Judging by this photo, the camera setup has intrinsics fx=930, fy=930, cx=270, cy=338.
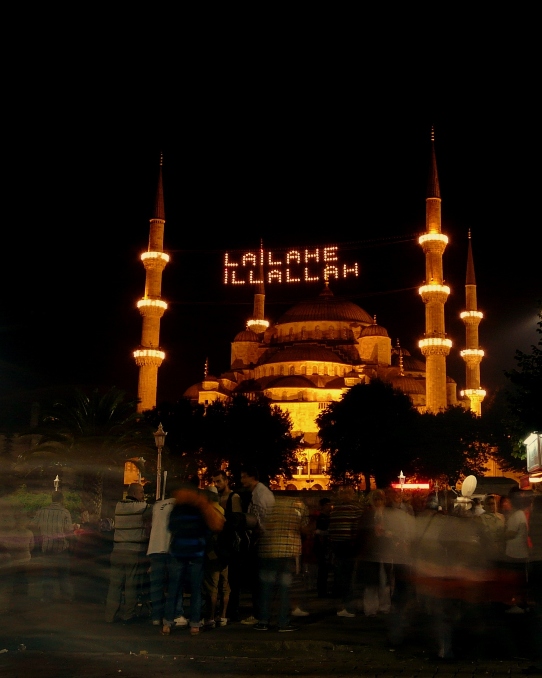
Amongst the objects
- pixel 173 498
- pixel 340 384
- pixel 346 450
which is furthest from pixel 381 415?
pixel 173 498

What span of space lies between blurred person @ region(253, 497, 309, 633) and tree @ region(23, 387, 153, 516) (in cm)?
2336

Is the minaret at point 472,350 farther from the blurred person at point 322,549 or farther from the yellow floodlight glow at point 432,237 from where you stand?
the blurred person at point 322,549

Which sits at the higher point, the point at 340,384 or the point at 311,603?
the point at 340,384

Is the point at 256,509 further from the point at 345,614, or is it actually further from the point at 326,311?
the point at 326,311

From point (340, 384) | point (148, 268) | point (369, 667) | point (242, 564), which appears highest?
point (148, 268)

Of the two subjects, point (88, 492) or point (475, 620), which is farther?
point (88, 492)

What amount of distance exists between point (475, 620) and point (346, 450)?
1689 inches

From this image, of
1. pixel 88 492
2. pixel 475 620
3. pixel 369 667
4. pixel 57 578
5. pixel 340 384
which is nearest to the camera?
pixel 369 667

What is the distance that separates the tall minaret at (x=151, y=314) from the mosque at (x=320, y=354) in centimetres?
6

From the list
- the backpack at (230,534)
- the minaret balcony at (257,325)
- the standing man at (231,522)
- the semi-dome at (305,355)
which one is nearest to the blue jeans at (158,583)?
the backpack at (230,534)

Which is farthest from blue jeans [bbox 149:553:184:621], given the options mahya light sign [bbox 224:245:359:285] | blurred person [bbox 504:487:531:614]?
mahya light sign [bbox 224:245:359:285]

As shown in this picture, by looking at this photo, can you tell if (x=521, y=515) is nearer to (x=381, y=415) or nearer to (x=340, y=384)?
(x=381, y=415)

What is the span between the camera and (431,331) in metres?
53.4

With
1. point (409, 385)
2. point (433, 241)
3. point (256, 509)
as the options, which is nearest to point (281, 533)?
point (256, 509)
